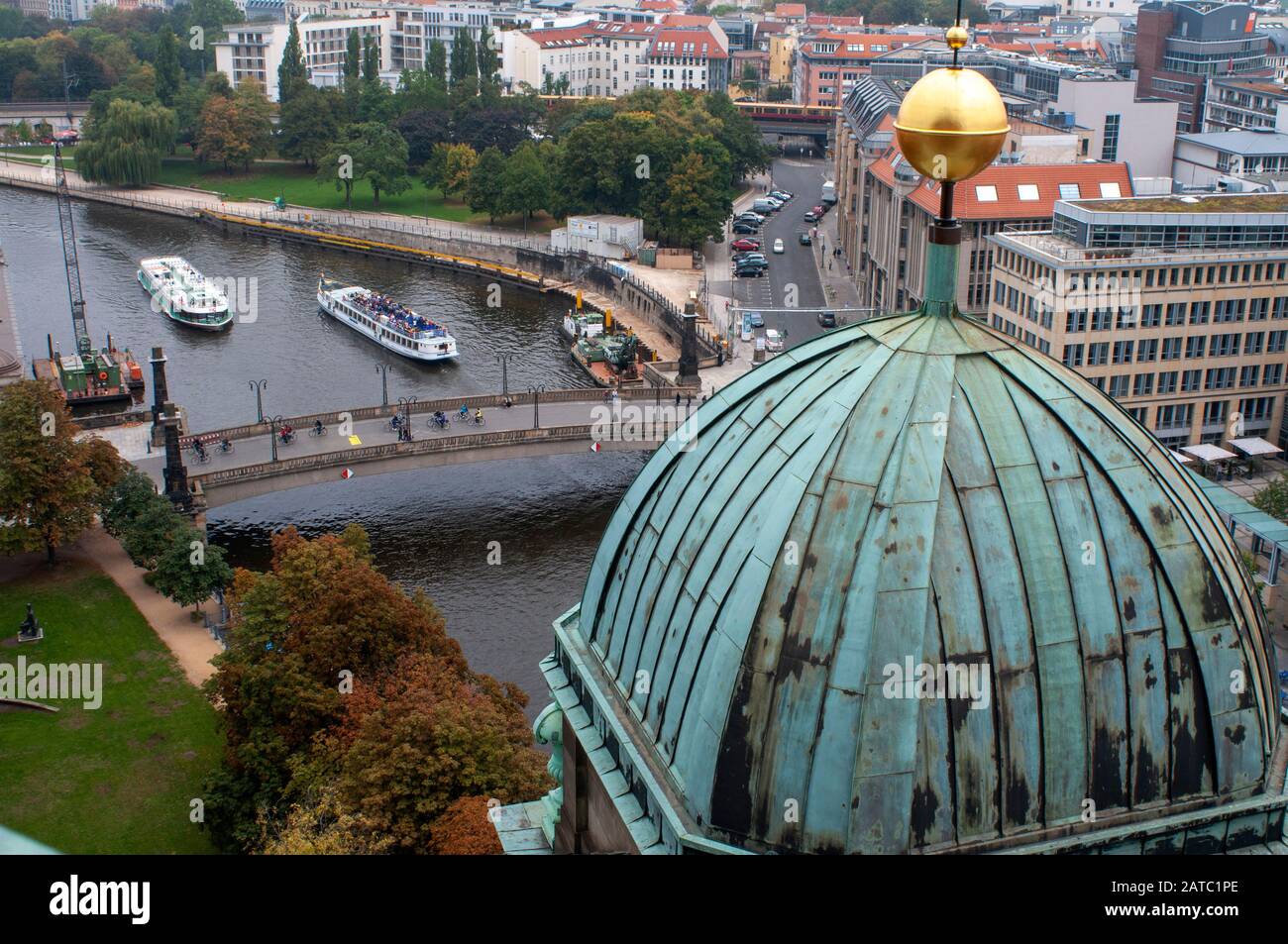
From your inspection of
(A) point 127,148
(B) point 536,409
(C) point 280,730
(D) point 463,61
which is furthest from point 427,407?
(D) point 463,61

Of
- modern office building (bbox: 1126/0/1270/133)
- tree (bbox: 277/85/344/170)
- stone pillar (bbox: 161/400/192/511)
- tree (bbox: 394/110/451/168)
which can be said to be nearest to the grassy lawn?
stone pillar (bbox: 161/400/192/511)

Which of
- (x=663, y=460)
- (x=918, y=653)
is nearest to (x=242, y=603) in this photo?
(x=663, y=460)

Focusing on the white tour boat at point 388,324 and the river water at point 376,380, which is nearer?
the river water at point 376,380

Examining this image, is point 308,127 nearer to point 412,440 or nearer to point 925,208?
point 925,208

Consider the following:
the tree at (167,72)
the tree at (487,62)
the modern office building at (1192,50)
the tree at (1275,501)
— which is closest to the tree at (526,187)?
the tree at (487,62)

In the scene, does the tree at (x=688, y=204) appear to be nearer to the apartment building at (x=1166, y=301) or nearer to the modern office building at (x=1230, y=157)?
the modern office building at (x=1230, y=157)

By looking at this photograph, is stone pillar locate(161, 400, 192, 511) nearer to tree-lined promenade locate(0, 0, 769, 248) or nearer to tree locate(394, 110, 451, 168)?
tree-lined promenade locate(0, 0, 769, 248)

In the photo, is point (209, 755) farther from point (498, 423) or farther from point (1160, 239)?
point (1160, 239)
